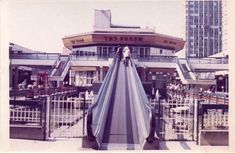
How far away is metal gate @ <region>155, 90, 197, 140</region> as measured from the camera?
3844mm

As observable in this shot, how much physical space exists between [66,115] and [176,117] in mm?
1211

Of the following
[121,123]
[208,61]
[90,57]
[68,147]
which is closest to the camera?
[68,147]

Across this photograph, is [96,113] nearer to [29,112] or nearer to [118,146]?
[118,146]

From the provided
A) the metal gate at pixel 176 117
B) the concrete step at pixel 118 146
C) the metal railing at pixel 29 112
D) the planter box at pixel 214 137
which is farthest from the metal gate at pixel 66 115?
the planter box at pixel 214 137

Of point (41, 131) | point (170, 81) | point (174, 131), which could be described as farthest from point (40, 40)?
point (174, 131)

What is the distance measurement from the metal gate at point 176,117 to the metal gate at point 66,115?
83 centimetres

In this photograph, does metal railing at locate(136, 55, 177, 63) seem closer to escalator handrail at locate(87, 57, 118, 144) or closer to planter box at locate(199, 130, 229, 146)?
escalator handrail at locate(87, 57, 118, 144)

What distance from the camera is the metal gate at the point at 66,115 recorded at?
3.83 metres

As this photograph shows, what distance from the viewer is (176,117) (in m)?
3.91

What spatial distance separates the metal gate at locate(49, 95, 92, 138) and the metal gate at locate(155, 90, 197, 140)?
827 millimetres

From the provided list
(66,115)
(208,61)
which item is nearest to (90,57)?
(66,115)

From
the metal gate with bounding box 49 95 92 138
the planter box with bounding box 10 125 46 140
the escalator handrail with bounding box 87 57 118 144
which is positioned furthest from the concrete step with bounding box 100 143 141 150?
the planter box with bounding box 10 125 46 140

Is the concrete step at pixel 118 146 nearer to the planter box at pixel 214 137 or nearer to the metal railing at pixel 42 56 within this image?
the planter box at pixel 214 137

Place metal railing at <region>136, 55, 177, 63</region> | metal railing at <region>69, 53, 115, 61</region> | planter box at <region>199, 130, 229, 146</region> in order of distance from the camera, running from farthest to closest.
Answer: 1. metal railing at <region>136, 55, 177, 63</region>
2. metal railing at <region>69, 53, 115, 61</region>
3. planter box at <region>199, 130, 229, 146</region>
